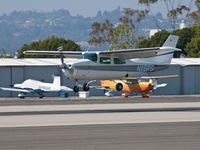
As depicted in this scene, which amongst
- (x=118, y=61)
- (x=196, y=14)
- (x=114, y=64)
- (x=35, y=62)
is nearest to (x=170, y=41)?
(x=118, y=61)

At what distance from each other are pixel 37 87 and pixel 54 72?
14.3ft

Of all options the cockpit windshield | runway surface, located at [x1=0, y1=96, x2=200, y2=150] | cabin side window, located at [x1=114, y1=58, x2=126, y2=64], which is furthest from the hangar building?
runway surface, located at [x1=0, y1=96, x2=200, y2=150]

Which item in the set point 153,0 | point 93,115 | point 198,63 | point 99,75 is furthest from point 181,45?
point 93,115

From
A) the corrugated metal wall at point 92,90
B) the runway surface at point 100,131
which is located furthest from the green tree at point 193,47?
the runway surface at point 100,131

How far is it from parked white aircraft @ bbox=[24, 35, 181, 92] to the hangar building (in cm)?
1233

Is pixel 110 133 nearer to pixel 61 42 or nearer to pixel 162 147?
pixel 162 147

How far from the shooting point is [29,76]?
56.1 m

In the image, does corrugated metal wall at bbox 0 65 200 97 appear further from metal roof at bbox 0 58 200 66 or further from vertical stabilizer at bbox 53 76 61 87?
vertical stabilizer at bbox 53 76 61 87

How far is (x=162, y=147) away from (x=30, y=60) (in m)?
42.1

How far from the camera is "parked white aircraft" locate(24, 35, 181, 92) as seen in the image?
118 ft

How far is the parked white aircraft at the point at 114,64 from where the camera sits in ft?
118

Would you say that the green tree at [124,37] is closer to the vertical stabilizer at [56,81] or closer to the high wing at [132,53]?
the vertical stabilizer at [56,81]

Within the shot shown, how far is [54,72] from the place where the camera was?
56.2 meters

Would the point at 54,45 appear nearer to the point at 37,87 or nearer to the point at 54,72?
the point at 54,72
